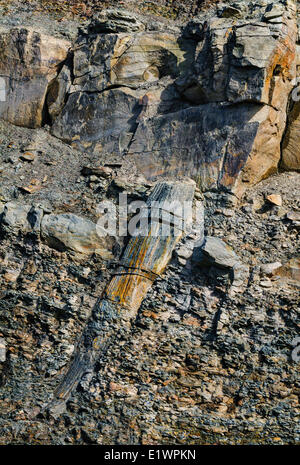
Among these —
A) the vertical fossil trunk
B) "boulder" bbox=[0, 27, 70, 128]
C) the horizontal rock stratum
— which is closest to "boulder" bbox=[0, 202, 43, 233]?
the vertical fossil trunk

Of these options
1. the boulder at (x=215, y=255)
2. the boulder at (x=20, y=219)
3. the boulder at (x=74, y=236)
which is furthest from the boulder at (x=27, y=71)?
the boulder at (x=215, y=255)

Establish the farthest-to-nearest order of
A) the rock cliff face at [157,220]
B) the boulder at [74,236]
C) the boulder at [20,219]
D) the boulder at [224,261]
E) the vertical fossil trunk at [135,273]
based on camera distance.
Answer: the boulder at [20,219] < the boulder at [74,236] < the boulder at [224,261] < the vertical fossil trunk at [135,273] < the rock cliff face at [157,220]

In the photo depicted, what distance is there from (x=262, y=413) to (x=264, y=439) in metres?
0.38

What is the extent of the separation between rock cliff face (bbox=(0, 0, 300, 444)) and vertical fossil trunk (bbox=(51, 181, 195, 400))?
36 mm

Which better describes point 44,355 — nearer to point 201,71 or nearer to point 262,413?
point 262,413

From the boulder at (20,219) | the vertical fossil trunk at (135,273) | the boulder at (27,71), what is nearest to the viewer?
the vertical fossil trunk at (135,273)

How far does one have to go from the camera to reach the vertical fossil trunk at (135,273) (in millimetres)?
9297

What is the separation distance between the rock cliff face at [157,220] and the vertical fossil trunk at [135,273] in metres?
0.04

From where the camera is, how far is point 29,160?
11.9 meters

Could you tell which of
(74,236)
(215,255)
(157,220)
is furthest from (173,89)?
(215,255)

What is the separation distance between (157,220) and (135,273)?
40.0 inches

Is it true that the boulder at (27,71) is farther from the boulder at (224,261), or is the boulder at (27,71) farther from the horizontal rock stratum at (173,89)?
the boulder at (224,261)

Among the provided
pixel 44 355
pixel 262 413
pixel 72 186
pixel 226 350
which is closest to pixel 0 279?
pixel 44 355

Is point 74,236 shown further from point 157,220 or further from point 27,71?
point 27,71
